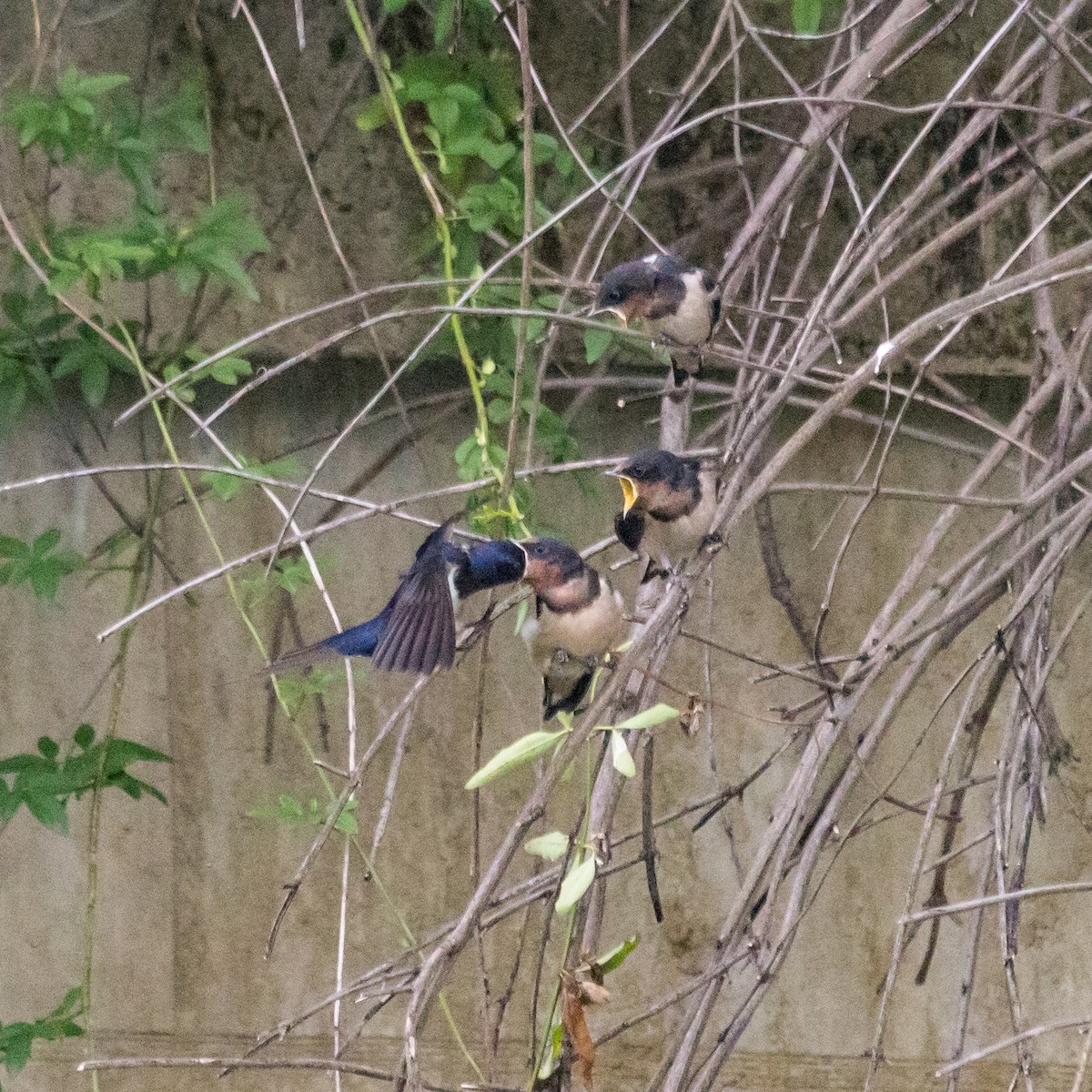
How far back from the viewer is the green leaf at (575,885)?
3.22ft

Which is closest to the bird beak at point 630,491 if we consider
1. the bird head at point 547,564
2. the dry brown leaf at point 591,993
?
the bird head at point 547,564

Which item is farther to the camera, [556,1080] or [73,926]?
[73,926]

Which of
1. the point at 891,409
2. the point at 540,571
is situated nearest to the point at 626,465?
the point at 540,571

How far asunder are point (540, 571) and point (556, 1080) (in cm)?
43

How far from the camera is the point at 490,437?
5.54ft

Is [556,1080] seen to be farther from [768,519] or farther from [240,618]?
[240,618]

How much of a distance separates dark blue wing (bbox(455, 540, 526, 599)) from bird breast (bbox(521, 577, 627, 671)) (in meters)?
0.07

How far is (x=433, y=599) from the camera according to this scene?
1.16 meters

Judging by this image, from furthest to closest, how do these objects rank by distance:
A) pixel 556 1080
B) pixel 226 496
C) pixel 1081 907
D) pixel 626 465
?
pixel 1081 907 → pixel 226 496 → pixel 626 465 → pixel 556 1080

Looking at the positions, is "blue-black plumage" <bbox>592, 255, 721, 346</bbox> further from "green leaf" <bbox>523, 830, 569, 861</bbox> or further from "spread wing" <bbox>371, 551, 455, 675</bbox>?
"green leaf" <bbox>523, 830, 569, 861</bbox>

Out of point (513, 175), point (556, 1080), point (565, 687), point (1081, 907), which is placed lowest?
point (1081, 907)

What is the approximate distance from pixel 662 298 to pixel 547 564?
43 centimetres

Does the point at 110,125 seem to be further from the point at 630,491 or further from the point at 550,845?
the point at 550,845

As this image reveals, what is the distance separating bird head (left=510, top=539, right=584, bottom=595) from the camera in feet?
4.09
